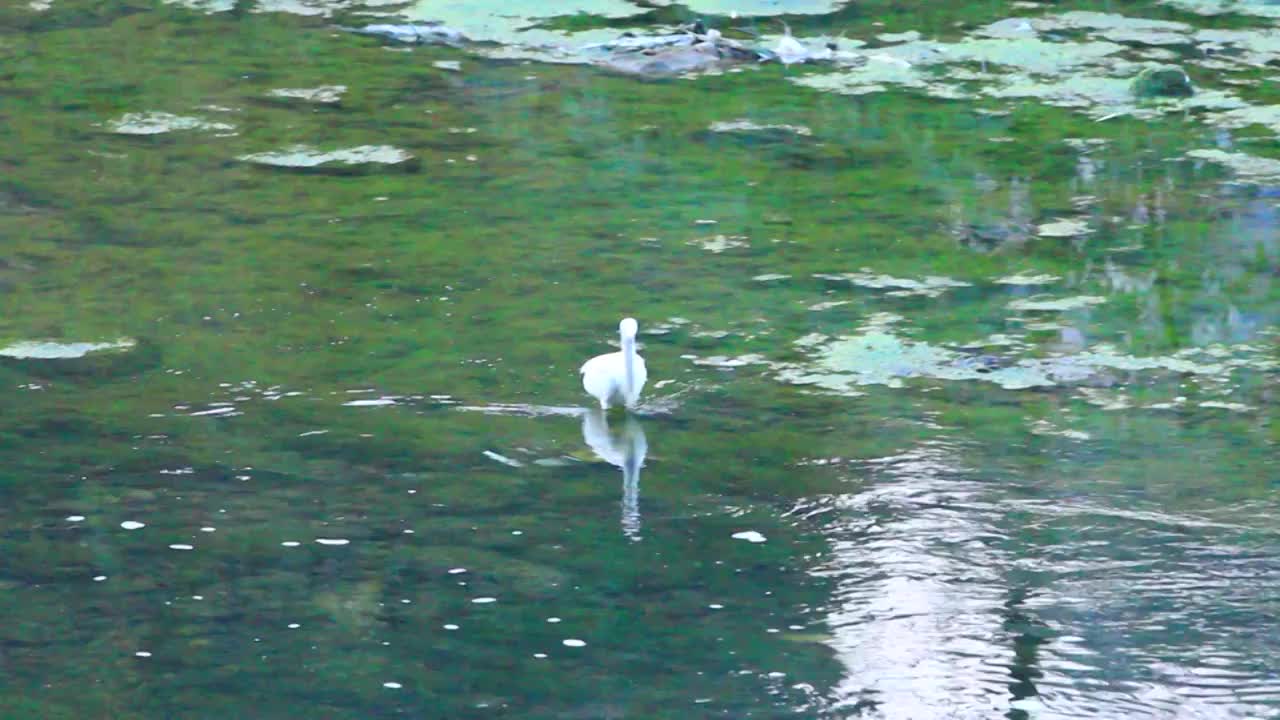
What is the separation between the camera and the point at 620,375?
5.67m

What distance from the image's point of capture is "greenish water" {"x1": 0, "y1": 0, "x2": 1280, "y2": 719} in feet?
14.4

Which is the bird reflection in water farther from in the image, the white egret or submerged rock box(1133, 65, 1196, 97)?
submerged rock box(1133, 65, 1196, 97)

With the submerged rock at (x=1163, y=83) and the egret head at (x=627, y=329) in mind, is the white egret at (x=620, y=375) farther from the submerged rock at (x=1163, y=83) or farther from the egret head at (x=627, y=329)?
the submerged rock at (x=1163, y=83)

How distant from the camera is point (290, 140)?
8844 millimetres

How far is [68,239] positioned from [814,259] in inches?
108

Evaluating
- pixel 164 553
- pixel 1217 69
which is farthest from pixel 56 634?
pixel 1217 69

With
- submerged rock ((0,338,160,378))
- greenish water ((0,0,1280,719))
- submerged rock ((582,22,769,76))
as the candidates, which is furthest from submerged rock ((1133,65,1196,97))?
submerged rock ((0,338,160,378))

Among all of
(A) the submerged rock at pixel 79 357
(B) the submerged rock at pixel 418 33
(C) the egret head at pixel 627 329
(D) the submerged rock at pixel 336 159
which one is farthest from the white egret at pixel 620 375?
(B) the submerged rock at pixel 418 33

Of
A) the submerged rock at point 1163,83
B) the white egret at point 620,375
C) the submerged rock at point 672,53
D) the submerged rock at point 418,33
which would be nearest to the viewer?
the white egret at point 620,375

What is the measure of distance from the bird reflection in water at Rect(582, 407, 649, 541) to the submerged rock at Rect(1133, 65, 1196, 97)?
4705 millimetres

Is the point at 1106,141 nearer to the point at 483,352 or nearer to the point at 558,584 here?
the point at 483,352

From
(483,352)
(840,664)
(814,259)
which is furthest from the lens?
(814,259)

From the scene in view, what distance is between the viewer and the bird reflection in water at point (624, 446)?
5281mm

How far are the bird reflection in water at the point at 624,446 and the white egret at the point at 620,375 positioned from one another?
2.4 inches
